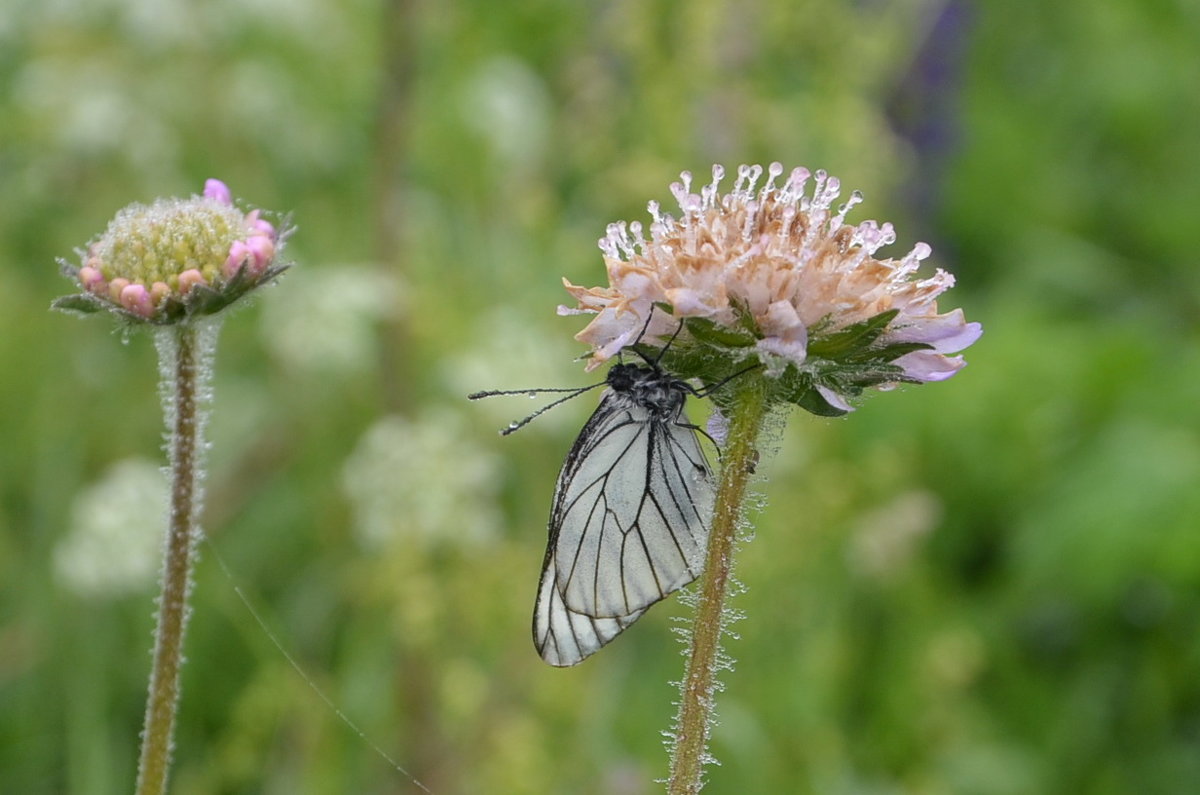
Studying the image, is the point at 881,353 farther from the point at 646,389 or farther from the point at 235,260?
the point at 235,260

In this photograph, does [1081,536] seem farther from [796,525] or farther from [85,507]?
[85,507]

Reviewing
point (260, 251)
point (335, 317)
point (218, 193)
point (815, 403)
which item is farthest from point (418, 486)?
point (815, 403)

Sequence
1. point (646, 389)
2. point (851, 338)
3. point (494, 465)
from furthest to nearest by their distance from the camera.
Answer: point (494, 465)
point (646, 389)
point (851, 338)

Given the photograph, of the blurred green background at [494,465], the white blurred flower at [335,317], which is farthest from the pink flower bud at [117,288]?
the white blurred flower at [335,317]

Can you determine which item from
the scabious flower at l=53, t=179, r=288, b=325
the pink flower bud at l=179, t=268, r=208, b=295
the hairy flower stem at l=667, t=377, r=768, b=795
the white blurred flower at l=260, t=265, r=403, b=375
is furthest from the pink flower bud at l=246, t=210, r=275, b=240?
the white blurred flower at l=260, t=265, r=403, b=375

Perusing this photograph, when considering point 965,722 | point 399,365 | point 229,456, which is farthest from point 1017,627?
point 229,456

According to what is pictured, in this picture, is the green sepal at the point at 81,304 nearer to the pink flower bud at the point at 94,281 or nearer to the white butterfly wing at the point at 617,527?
the pink flower bud at the point at 94,281

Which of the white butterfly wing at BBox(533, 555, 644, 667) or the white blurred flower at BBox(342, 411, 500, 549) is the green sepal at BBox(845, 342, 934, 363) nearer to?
the white butterfly wing at BBox(533, 555, 644, 667)
